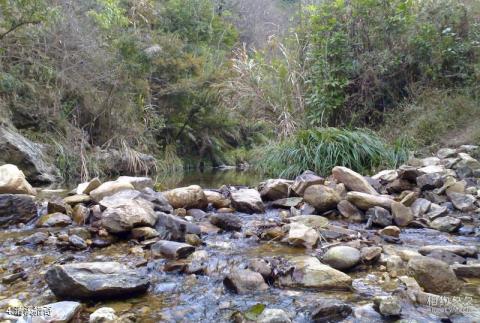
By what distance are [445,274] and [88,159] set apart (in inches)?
290

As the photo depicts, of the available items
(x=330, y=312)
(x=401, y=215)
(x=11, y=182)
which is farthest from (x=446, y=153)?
(x=11, y=182)

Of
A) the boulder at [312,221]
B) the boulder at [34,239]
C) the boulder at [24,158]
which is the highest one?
the boulder at [312,221]

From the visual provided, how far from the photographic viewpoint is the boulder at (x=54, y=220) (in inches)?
149

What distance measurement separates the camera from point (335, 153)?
638 cm

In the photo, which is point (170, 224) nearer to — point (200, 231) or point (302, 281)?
point (200, 231)

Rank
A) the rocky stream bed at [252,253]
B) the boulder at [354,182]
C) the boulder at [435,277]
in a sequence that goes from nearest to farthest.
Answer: the rocky stream bed at [252,253], the boulder at [435,277], the boulder at [354,182]

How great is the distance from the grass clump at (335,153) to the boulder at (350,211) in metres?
2.26

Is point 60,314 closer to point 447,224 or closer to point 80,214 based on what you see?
point 80,214

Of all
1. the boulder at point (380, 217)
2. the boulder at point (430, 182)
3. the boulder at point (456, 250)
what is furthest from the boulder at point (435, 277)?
the boulder at point (430, 182)

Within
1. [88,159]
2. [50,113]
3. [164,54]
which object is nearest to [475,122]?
[88,159]

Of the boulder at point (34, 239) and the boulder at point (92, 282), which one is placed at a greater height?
the boulder at point (92, 282)

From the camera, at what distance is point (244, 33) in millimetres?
21938

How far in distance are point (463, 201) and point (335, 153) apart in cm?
230

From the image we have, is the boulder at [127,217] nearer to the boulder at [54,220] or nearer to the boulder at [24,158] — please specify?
the boulder at [54,220]
